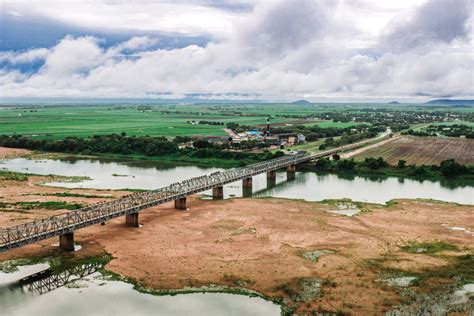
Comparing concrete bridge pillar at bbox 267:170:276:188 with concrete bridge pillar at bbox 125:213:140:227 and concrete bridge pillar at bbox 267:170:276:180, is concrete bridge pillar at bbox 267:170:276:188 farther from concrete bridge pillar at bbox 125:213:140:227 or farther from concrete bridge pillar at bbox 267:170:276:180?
concrete bridge pillar at bbox 125:213:140:227

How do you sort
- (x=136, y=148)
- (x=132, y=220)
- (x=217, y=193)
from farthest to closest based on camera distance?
(x=136, y=148) < (x=217, y=193) < (x=132, y=220)

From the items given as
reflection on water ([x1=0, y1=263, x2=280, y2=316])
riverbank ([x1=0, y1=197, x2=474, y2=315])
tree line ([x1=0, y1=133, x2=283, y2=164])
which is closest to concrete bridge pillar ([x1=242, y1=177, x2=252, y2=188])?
riverbank ([x1=0, y1=197, x2=474, y2=315])

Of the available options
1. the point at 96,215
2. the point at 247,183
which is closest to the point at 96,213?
the point at 96,215

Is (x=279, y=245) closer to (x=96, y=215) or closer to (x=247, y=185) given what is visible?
(x=96, y=215)

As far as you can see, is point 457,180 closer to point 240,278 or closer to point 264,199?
point 264,199

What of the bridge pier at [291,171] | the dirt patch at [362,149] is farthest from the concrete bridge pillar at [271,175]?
the dirt patch at [362,149]

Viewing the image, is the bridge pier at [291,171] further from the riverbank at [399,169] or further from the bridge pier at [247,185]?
the bridge pier at [247,185]
